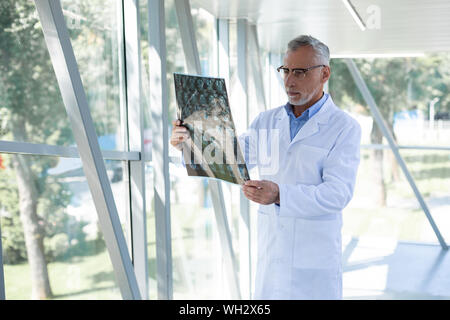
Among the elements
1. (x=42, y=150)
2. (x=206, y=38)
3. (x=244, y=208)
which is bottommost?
(x=244, y=208)

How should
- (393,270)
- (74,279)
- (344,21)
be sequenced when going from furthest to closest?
1. (393,270)
2. (344,21)
3. (74,279)

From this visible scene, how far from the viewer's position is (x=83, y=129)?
1959mm

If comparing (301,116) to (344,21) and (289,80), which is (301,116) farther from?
(344,21)

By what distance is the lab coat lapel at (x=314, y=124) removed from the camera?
2.00m

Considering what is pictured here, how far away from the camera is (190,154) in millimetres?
1865

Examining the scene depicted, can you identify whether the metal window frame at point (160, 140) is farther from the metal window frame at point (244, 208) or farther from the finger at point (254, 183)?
the metal window frame at point (244, 208)

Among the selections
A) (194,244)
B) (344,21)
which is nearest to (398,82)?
(344,21)

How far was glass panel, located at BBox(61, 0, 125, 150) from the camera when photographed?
2.67 metres

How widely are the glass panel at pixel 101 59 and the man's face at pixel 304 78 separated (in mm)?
1216

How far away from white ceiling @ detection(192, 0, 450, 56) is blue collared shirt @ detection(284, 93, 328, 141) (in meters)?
1.58

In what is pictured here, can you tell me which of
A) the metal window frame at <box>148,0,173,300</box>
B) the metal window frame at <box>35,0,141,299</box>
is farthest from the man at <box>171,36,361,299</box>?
the metal window frame at <box>148,0,173,300</box>

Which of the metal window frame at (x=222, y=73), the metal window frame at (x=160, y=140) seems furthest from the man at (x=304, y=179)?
the metal window frame at (x=222, y=73)

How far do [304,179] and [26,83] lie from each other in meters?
1.30
